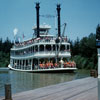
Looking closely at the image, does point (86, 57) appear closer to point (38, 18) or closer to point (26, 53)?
point (38, 18)

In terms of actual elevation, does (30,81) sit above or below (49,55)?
below

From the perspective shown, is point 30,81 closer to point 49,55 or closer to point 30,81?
point 30,81

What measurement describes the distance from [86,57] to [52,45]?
17.7 meters

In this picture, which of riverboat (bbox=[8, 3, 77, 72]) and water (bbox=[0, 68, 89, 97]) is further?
riverboat (bbox=[8, 3, 77, 72])

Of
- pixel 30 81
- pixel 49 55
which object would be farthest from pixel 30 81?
pixel 49 55

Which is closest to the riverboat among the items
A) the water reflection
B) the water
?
the water

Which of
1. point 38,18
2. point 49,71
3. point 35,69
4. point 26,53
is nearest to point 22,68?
point 26,53

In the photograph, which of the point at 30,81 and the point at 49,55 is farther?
the point at 49,55

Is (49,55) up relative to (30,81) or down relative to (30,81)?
up

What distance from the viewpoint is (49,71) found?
1204 inches

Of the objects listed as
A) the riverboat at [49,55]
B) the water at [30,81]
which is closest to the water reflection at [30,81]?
the water at [30,81]

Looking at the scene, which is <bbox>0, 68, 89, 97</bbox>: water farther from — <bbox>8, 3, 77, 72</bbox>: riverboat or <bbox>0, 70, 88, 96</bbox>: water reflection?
<bbox>8, 3, 77, 72</bbox>: riverboat

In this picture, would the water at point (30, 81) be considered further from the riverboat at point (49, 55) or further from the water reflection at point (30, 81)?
the riverboat at point (49, 55)

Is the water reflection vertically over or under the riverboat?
under
